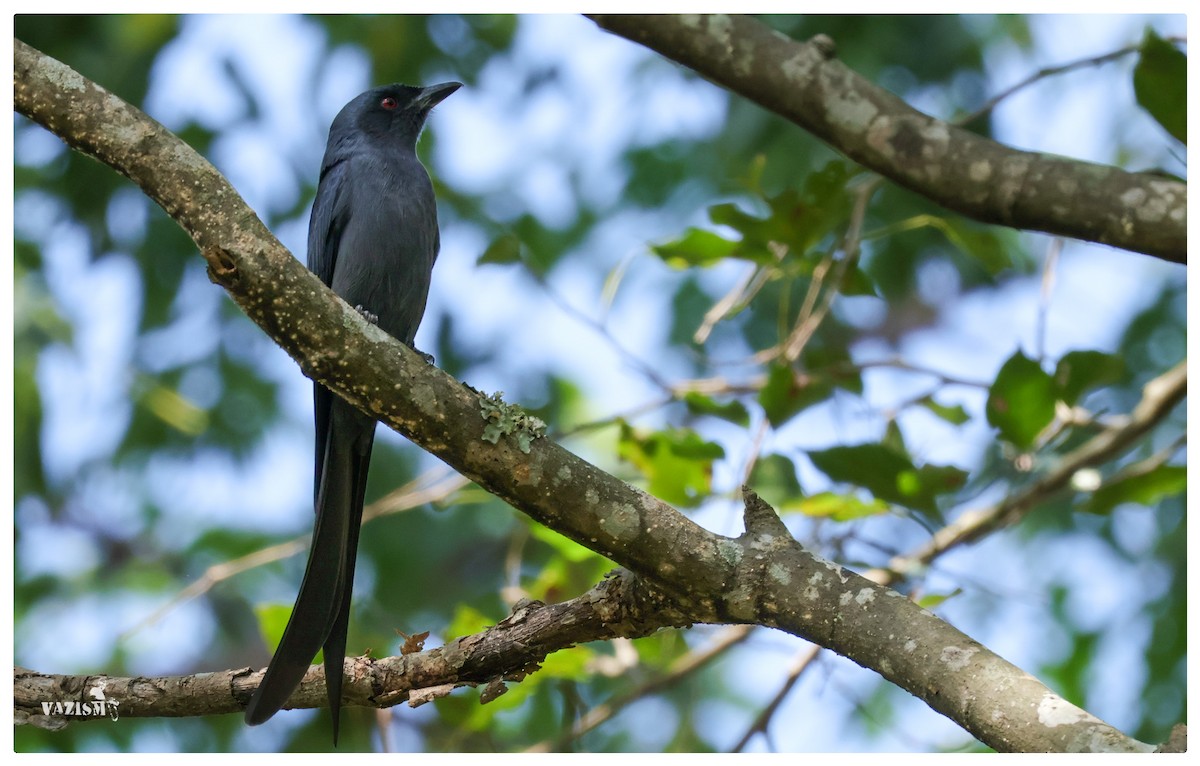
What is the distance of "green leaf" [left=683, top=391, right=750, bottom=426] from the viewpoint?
3699 mm

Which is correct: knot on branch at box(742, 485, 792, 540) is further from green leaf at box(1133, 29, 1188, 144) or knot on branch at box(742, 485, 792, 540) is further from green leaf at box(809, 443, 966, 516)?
green leaf at box(1133, 29, 1188, 144)

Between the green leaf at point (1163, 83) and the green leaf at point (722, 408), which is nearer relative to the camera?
the green leaf at point (1163, 83)

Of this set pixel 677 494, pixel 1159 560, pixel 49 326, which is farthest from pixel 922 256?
pixel 49 326

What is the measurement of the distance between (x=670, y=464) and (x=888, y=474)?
756mm

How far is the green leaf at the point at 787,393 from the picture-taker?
3.56 meters

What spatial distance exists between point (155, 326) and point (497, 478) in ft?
16.1

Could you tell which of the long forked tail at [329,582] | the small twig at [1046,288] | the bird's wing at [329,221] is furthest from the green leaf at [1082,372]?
the bird's wing at [329,221]

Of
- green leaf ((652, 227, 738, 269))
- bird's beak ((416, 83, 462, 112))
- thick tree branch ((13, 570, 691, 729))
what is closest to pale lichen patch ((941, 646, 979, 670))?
thick tree branch ((13, 570, 691, 729))

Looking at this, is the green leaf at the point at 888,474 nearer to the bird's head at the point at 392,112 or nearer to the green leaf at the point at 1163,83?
the green leaf at the point at 1163,83

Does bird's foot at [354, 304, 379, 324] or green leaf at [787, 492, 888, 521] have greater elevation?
bird's foot at [354, 304, 379, 324]

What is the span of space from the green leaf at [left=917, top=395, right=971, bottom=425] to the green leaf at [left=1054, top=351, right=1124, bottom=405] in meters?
0.50

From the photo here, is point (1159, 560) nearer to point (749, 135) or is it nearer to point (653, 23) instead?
point (749, 135)

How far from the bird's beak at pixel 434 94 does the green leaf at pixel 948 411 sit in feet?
7.59

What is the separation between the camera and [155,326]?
257 inches
